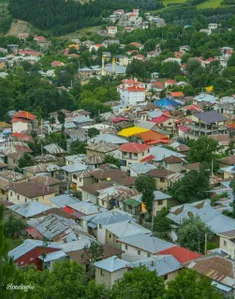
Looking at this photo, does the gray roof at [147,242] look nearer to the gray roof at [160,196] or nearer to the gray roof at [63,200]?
the gray roof at [160,196]

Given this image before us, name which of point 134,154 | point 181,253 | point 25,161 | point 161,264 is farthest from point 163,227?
point 25,161

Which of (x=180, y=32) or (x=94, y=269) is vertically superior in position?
(x=94, y=269)

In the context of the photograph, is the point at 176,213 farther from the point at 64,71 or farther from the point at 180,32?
the point at 180,32

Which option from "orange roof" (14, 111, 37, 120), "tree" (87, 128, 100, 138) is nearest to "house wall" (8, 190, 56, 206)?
"tree" (87, 128, 100, 138)

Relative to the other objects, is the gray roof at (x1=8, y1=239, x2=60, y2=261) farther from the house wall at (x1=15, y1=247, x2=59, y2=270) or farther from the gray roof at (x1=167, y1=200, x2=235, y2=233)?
the gray roof at (x1=167, y1=200, x2=235, y2=233)

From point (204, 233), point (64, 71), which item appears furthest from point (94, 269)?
point (64, 71)

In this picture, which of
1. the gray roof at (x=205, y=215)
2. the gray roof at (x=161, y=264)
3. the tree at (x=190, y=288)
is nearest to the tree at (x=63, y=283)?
the tree at (x=190, y=288)

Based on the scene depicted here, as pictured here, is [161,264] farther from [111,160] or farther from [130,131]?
[130,131]
